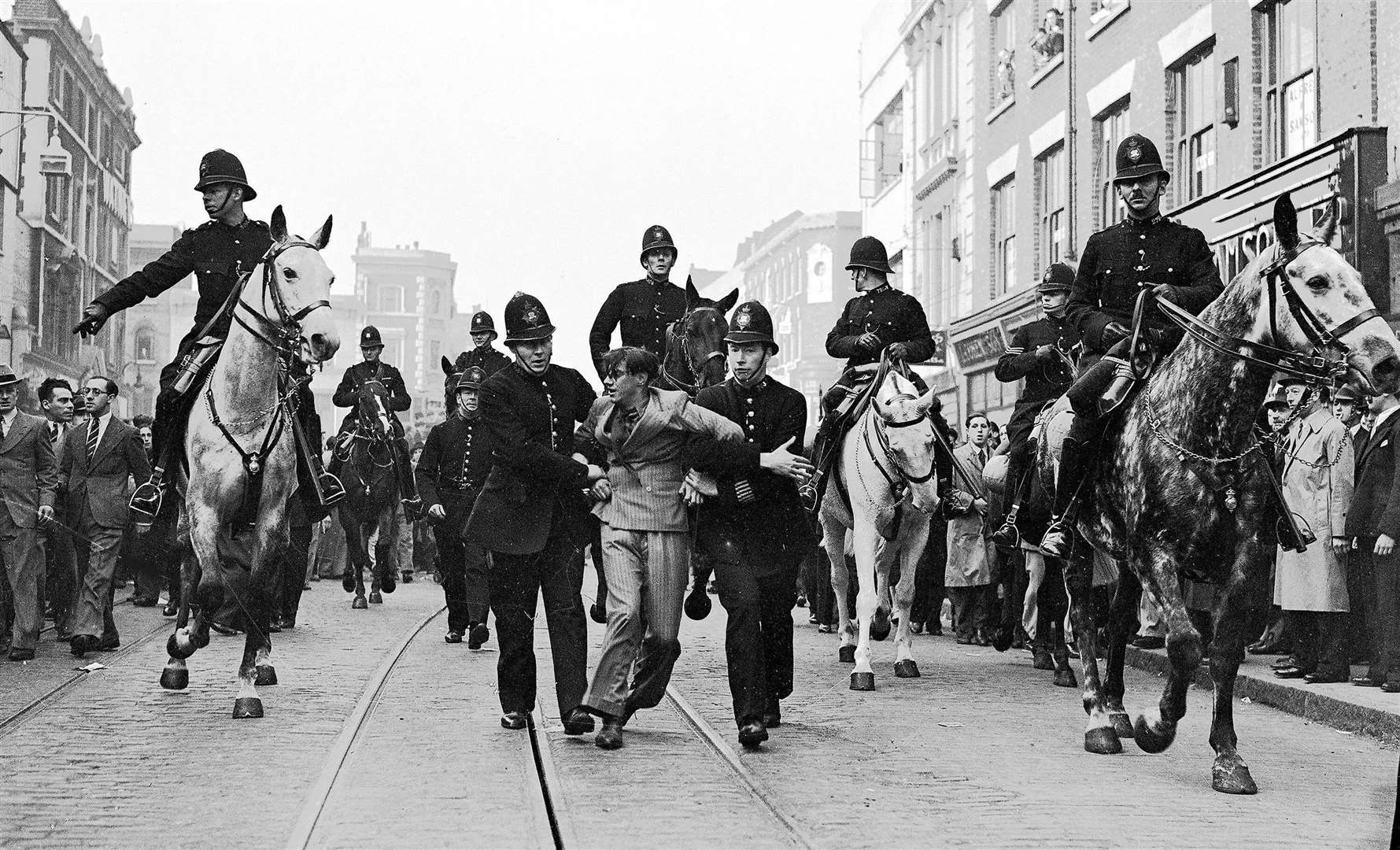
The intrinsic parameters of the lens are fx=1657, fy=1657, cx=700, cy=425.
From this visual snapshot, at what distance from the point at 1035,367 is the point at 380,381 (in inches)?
391

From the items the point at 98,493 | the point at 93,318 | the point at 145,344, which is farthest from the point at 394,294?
the point at 93,318

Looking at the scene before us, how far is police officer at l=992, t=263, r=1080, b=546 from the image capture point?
11.2 m

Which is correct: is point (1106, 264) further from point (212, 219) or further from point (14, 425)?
point (14, 425)

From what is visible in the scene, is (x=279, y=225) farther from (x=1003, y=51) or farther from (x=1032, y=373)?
(x=1003, y=51)

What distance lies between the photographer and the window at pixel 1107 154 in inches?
955

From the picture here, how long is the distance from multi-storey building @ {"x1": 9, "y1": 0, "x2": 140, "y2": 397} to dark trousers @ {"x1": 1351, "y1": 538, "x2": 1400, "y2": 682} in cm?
3844

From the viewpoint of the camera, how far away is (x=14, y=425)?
13523mm

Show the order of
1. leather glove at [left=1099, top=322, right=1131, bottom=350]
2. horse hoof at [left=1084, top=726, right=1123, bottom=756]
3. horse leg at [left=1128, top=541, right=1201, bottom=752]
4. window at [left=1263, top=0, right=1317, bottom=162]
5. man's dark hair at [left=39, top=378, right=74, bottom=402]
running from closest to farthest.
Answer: horse leg at [left=1128, top=541, right=1201, bottom=752], horse hoof at [left=1084, top=726, right=1123, bottom=756], leather glove at [left=1099, top=322, right=1131, bottom=350], man's dark hair at [left=39, top=378, right=74, bottom=402], window at [left=1263, top=0, right=1317, bottom=162]

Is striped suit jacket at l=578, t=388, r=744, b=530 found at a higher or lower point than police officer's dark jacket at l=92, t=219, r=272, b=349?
lower

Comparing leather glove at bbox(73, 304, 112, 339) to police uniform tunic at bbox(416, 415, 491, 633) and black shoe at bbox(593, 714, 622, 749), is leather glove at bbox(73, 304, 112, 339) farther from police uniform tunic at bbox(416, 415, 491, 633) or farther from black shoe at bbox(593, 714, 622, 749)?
police uniform tunic at bbox(416, 415, 491, 633)

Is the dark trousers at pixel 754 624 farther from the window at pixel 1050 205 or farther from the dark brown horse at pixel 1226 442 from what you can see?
the window at pixel 1050 205

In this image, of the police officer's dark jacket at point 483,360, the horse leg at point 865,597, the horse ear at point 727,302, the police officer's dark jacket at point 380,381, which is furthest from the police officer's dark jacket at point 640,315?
the police officer's dark jacket at point 380,381

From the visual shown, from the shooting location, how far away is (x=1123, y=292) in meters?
9.48

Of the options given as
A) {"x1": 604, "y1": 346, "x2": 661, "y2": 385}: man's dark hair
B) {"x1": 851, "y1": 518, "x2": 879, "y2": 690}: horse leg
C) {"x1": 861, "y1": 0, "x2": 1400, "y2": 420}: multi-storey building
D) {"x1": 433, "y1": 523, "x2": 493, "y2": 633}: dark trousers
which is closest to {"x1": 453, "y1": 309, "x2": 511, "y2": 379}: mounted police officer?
{"x1": 433, "y1": 523, "x2": 493, "y2": 633}: dark trousers
